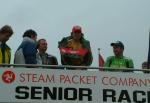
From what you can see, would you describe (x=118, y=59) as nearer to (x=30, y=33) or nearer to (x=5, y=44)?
(x=30, y=33)

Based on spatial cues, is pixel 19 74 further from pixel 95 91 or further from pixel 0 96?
pixel 95 91

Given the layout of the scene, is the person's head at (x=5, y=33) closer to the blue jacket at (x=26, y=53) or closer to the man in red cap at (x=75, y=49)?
the blue jacket at (x=26, y=53)

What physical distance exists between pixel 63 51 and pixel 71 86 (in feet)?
2.33

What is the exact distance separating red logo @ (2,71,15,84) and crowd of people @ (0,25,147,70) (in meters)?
0.20

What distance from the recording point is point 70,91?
10.6 meters

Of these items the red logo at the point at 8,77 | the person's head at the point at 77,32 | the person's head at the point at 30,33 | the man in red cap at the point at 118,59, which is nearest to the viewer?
the red logo at the point at 8,77

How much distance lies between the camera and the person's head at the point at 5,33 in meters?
10.3

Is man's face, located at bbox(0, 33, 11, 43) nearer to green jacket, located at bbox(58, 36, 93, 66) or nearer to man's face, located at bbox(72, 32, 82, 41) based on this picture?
green jacket, located at bbox(58, 36, 93, 66)

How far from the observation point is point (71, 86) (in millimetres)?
10562

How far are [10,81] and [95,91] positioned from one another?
156cm

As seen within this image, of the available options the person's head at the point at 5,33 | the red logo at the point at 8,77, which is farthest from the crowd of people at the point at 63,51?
the red logo at the point at 8,77

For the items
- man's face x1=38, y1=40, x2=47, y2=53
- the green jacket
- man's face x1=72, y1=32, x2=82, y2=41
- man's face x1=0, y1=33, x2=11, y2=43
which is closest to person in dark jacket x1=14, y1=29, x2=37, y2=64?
man's face x1=0, y1=33, x2=11, y2=43

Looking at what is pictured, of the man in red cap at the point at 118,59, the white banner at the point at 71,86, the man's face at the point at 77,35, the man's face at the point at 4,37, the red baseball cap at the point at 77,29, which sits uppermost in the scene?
the red baseball cap at the point at 77,29

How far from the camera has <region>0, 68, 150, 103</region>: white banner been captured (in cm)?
1037
